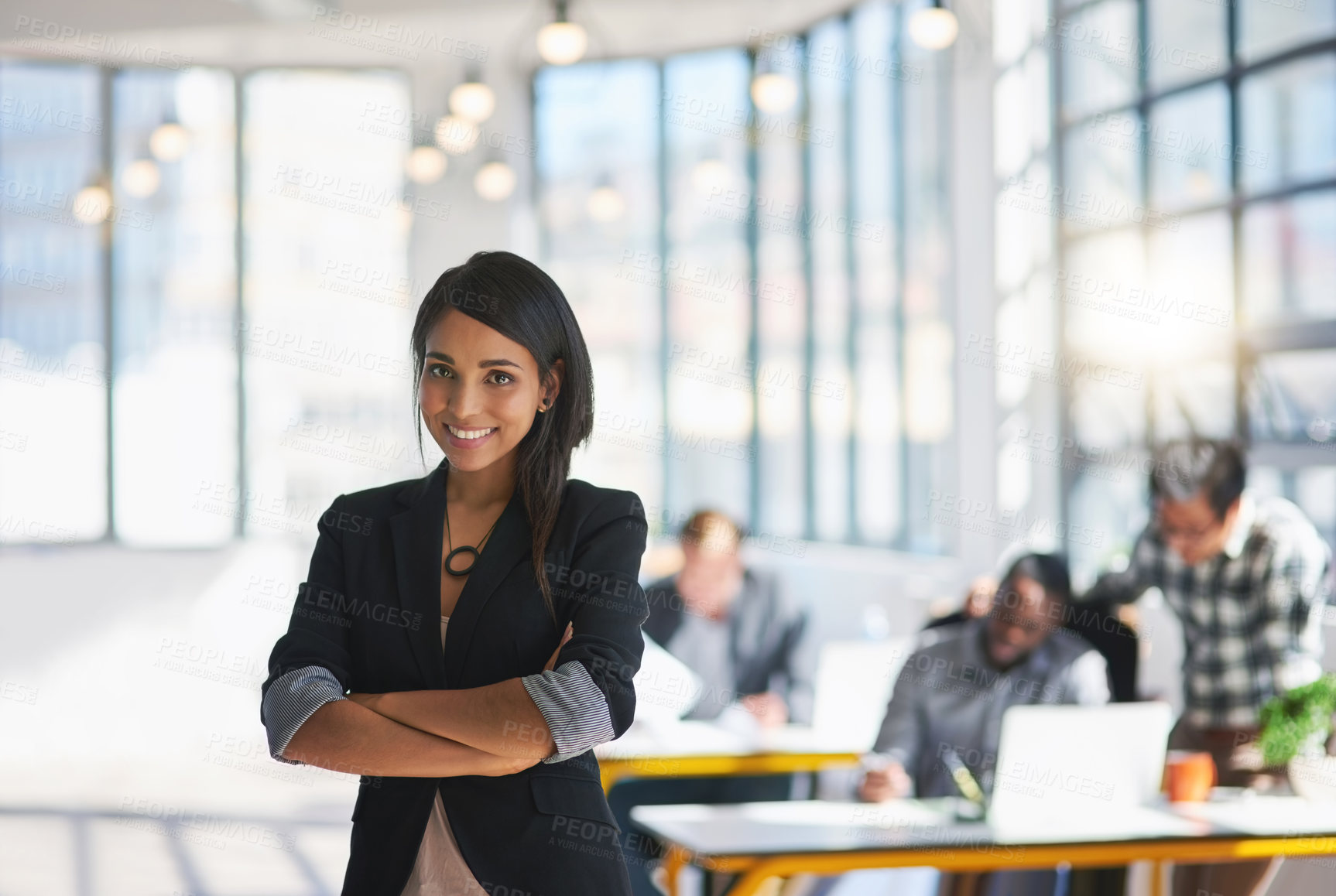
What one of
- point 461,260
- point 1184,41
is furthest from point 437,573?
point 461,260

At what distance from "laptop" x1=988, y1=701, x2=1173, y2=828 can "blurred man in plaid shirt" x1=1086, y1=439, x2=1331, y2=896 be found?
0.53m

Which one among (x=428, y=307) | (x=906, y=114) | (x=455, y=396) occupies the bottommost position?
(x=455, y=396)

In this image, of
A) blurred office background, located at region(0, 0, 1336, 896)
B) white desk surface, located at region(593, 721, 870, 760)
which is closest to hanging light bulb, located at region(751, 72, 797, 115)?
blurred office background, located at region(0, 0, 1336, 896)

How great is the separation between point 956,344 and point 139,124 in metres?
5.13

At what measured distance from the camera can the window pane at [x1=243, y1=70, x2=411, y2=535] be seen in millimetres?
8234

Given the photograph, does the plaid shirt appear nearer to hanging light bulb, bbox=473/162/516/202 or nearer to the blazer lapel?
the blazer lapel

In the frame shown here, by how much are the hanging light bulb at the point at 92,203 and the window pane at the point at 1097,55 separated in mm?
5367

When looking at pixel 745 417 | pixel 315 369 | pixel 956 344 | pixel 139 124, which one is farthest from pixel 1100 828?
pixel 139 124

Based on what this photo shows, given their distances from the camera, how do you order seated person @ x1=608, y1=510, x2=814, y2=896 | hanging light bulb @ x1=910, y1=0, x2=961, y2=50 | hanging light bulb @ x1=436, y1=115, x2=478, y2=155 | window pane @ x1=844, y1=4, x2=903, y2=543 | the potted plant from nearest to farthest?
the potted plant, seated person @ x1=608, y1=510, x2=814, y2=896, hanging light bulb @ x1=910, y1=0, x2=961, y2=50, hanging light bulb @ x1=436, y1=115, x2=478, y2=155, window pane @ x1=844, y1=4, x2=903, y2=543

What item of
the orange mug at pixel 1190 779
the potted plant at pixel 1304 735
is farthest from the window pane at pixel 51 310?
the potted plant at pixel 1304 735

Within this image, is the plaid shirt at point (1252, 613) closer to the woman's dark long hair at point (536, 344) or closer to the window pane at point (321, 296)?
the woman's dark long hair at point (536, 344)

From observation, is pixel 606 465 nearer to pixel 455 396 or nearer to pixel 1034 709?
pixel 1034 709

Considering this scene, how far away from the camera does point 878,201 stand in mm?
7133

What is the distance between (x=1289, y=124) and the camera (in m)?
4.38
